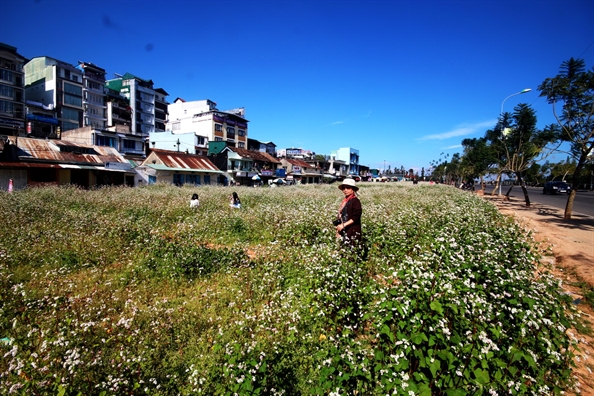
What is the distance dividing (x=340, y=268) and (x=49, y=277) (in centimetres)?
579

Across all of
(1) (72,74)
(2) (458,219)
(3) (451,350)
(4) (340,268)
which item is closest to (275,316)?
(4) (340,268)

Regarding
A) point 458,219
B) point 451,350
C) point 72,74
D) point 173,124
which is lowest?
point 451,350

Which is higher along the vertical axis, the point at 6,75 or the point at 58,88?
the point at 58,88

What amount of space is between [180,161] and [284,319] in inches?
1423

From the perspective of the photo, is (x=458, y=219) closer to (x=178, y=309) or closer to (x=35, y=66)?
(x=178, y=309)

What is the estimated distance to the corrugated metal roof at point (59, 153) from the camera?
23.5 metres

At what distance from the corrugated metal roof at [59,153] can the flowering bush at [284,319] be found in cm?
2088

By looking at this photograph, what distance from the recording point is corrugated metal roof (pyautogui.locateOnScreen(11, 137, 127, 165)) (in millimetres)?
23453

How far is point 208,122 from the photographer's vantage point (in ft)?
182

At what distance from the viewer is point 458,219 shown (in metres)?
7.84

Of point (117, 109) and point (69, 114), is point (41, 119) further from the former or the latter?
point (117, 109)

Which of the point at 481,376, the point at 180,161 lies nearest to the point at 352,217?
the point at 481,376

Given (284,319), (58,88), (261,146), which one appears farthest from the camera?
(261,146)

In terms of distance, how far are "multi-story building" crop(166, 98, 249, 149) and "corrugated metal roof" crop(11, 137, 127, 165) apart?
23949mm
